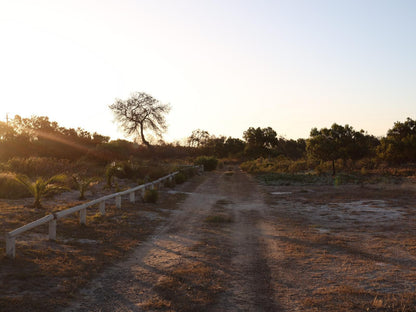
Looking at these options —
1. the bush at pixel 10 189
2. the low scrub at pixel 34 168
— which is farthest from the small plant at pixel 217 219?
the low scrub at pixel 34 168

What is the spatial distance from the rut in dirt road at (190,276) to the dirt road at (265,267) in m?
0.01

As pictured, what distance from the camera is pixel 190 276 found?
595cm

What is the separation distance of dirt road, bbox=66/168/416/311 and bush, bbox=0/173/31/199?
22.4ft

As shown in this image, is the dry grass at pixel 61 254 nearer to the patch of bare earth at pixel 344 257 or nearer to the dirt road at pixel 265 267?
the dirt road at pixel 265 267

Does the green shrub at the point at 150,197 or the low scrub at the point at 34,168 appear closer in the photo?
the green shrub at the point at 150,197

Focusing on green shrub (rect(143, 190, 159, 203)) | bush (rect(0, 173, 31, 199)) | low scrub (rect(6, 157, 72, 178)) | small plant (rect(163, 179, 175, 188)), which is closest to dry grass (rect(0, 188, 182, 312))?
bush (rect(0, 173, 31, 199))

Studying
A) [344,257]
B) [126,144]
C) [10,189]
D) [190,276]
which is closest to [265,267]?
[190,276]

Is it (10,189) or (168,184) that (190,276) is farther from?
(168,184)

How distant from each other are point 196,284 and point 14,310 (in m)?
2.61

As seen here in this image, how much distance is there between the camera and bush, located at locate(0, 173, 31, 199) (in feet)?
45.0

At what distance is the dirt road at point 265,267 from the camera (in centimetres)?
489

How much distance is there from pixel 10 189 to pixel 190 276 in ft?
38.2

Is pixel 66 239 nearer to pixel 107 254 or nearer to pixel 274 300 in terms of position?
pixel 107 254

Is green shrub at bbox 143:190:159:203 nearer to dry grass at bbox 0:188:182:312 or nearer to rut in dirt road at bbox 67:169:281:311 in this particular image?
dry grass at bbox 0:188:182:312
